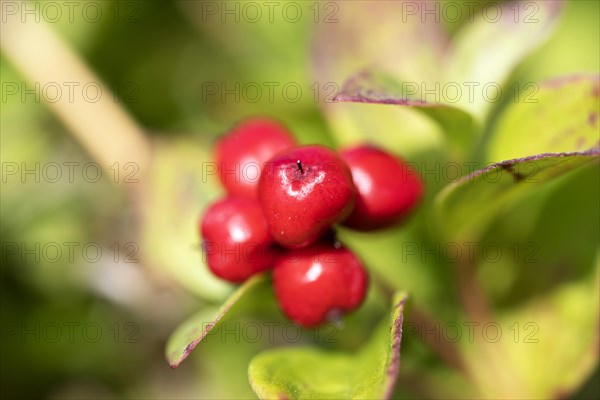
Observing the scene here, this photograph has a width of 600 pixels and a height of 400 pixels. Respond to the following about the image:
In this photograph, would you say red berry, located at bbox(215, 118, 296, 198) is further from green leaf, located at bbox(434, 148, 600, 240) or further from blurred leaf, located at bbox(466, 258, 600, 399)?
blurred leaf, located at bbox(466, 258, 600, 399)

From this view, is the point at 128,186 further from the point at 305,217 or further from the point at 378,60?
the point at 305,217

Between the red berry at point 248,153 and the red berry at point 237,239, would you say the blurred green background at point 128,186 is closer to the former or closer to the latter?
the red berry at point 248,153

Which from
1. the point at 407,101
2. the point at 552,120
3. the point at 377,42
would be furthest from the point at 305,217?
the point at 377,42

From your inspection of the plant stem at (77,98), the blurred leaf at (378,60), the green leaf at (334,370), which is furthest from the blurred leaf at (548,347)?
the plant stem at (77,98)

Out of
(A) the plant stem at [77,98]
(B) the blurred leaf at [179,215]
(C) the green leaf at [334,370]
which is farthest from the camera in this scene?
(A) the plant stem at [77,98]

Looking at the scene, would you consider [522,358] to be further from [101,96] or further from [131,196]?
[101,96]

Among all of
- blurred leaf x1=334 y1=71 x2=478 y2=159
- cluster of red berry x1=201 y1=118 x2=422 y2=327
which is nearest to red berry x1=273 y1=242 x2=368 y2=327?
cluster of red berry x1=201 y1=118 x2=422 y2=327
